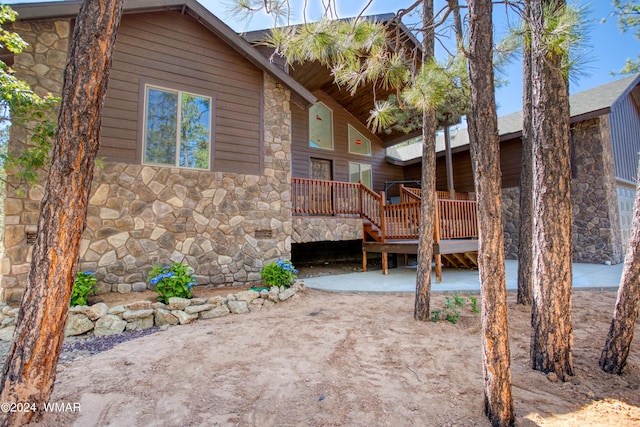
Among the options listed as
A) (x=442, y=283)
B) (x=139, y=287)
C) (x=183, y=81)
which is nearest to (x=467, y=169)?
(x=442, y=283)

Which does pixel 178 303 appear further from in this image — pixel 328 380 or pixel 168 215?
pixel 328 380

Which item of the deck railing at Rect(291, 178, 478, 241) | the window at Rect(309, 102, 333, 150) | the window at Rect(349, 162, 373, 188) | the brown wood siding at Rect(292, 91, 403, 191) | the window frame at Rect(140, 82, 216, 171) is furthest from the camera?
the window at Rect(349, 162, 373, 188)

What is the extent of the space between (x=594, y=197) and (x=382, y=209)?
6171 mm

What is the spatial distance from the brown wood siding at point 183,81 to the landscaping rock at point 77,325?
254 centimetres

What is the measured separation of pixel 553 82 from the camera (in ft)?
9.11

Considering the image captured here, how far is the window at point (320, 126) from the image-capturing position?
10.1 meters

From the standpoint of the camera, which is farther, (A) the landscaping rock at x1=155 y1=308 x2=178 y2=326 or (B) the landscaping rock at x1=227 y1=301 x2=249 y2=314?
(B) the landscaping rock at x1=227 y1=301 x2=249 y2=314

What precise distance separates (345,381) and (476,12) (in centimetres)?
285

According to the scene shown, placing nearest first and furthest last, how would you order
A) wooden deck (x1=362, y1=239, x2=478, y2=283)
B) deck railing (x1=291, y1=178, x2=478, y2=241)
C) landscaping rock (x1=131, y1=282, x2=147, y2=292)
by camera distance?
landscaping rock (x1=131, y1=282, x2=147, y2=292)
wooden deck (x1=362, y1=239, x2=478, y2=283)
deck railing (x1=291, y1=178, x2=478, y2=241)

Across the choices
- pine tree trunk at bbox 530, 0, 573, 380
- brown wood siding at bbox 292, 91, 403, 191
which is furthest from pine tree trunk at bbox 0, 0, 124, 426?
brown wood siding at bbox 292, 91, 403, 191

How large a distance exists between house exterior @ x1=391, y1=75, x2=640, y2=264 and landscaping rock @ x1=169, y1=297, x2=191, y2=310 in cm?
967

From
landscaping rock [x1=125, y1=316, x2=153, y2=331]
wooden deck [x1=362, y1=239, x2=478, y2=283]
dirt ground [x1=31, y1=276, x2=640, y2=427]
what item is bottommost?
dirt ground [x1=31, y1=276, x2=640, y2=427]

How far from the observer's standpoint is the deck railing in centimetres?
702

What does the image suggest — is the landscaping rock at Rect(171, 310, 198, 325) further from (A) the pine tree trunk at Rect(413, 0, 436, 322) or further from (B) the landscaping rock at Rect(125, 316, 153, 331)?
(A) the pine tree trunk at Rect(413, 0, 436, 322)
